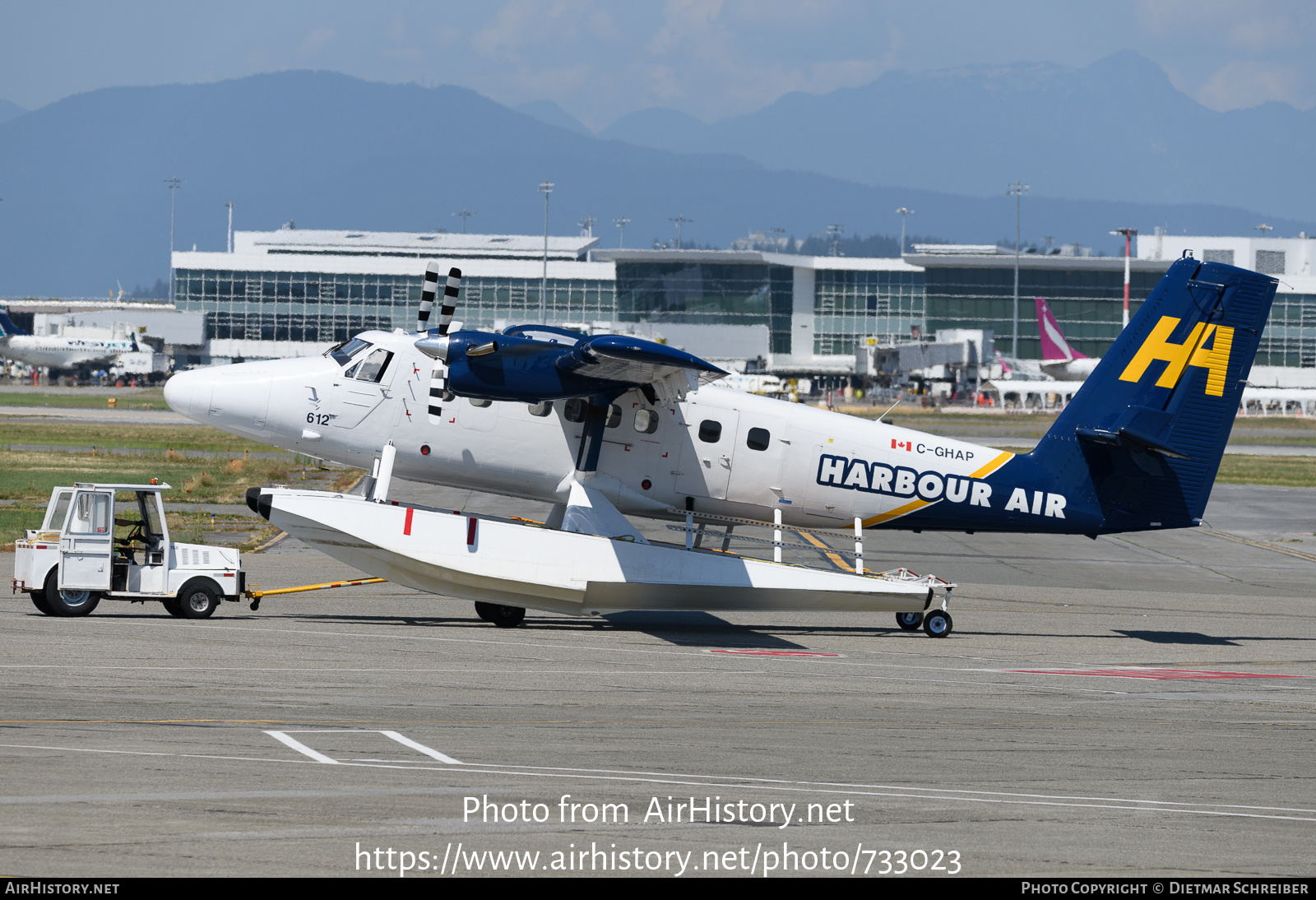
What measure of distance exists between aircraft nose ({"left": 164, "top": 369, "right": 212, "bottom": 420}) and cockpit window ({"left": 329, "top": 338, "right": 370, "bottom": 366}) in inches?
76.2

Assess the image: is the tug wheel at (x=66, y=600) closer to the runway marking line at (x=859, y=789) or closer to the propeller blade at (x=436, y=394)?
the propeller blade at (x=436, y=394)

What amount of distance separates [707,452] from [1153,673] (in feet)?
23.5

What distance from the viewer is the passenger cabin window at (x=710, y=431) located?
64.7 ft

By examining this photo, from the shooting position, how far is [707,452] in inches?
778

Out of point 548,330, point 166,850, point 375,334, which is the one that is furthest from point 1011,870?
point 375,334

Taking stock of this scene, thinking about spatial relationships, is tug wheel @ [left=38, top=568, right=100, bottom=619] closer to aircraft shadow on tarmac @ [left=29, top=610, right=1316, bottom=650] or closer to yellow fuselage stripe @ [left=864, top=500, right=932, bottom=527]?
aircraft shadow on tarmac @ [left=29, top=610, right=1316, bottom=650]

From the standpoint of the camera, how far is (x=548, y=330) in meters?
17.8

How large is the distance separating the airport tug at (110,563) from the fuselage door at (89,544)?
1cm

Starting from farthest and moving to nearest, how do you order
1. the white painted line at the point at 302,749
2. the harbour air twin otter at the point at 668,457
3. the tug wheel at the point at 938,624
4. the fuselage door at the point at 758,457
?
1. the fuselage door at the point at 758,457
2. the tug wheel at the point at 938,624
3. the harbour air twin otter at the point at 668,457
4. the white painted line at the point at 302,749

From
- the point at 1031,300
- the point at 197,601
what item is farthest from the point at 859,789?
the point at 1031,300

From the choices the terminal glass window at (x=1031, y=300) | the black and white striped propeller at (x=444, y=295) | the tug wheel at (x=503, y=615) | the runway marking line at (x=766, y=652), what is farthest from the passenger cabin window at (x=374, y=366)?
the terminal glass window at (x=1031, y=300)

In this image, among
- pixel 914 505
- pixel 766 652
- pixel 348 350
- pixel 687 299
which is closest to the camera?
pixel 766 652

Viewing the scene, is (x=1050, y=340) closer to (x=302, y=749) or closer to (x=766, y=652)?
(x=766, y=652)

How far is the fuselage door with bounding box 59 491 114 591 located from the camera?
1688cm
